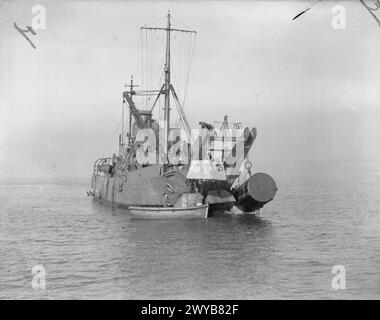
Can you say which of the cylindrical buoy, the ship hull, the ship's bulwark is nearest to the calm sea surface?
the ship hull

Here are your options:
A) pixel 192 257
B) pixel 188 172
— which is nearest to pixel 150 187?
pixel 188 172

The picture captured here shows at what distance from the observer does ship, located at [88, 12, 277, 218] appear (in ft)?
109

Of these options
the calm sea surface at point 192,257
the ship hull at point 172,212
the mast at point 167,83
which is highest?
the mast at point 167,83

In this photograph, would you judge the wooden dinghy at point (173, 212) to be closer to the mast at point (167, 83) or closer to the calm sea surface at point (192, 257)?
the calm sea surface at point (192, 257)

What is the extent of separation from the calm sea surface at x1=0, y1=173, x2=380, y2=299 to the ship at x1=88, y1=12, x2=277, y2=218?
1.32 metres

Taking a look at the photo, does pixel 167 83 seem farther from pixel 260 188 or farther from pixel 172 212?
pixel 172 212

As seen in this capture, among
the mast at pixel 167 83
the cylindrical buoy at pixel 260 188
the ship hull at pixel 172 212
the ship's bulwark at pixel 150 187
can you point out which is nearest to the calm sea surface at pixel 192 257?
the ship hull at pixel 172 212

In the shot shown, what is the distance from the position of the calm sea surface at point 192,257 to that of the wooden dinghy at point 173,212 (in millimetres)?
452

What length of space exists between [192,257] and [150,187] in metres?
14.8

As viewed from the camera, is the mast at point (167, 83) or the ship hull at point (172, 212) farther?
the mast at point (167, 83)

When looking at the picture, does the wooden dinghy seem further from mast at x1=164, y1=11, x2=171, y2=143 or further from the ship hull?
mast at x1=164, y1=11, x2=171, y2=143

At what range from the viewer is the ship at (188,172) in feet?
109
